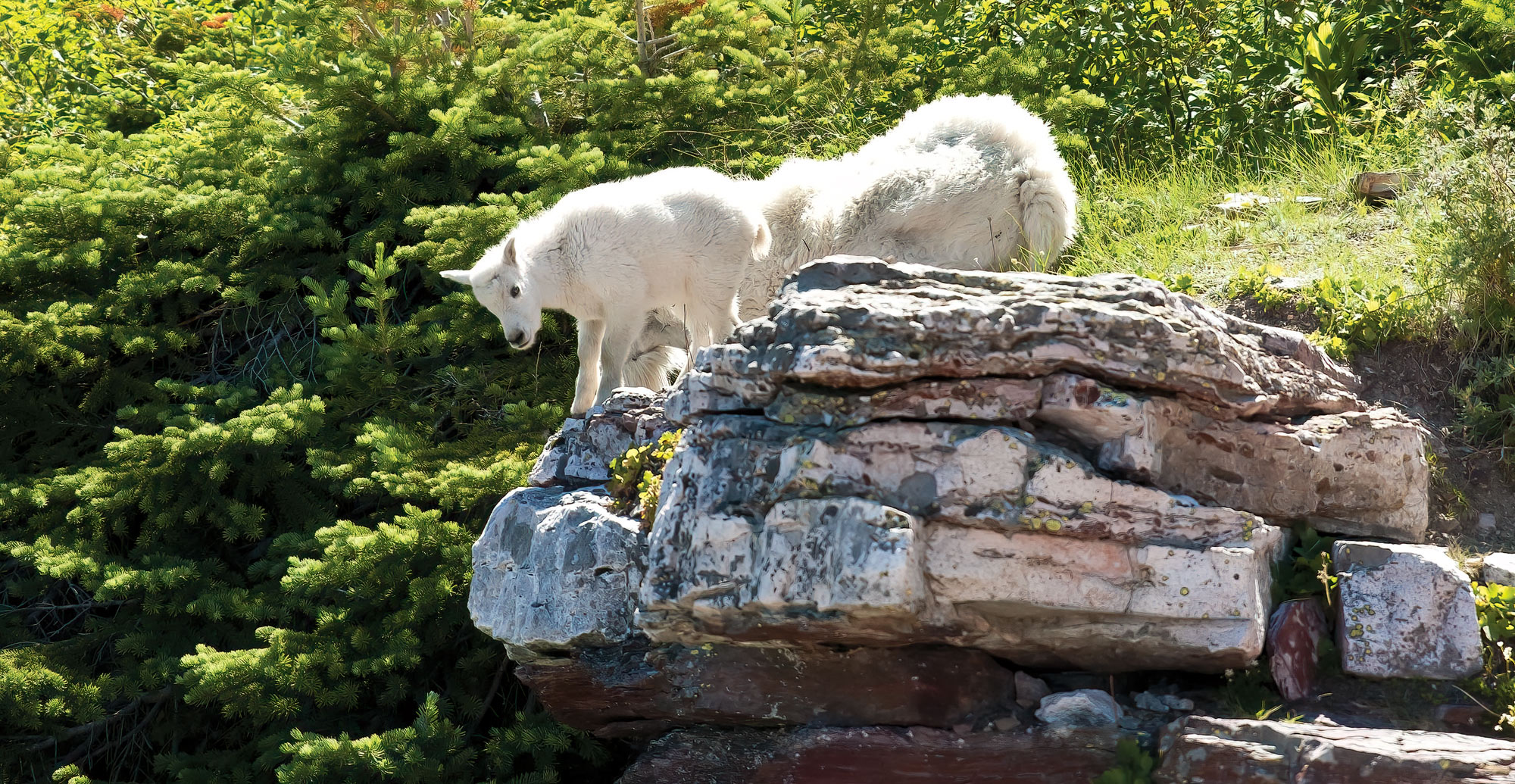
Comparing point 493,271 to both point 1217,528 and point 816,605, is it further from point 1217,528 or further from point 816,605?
point 1217,528

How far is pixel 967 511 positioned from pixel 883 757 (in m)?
0.99

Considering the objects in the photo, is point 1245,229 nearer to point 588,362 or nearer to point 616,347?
point 616,347

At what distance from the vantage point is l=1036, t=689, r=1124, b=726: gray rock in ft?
13.1

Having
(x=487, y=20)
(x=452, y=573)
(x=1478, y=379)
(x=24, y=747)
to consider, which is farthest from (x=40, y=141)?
(x=1478, y=379)

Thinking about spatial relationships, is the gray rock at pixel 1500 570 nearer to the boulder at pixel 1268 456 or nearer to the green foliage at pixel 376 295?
the boulder at pixel 1268 456

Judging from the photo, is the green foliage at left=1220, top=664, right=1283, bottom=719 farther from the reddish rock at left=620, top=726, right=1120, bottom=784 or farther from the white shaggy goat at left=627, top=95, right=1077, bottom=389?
the white shaggy goat at left=627, top=95, right=1077, bottom=389

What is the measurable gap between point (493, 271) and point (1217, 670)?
403 centimetres

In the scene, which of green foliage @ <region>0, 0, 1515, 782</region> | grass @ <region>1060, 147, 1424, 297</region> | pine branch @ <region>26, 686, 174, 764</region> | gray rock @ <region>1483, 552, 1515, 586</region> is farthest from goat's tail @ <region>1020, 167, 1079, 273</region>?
pine branch @ <region>26, 686, 174, 764</region>

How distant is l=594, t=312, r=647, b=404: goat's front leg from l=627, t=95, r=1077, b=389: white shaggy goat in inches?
25.4

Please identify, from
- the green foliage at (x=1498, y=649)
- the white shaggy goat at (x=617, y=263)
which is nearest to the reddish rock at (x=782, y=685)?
the green foliage at (x=1498, y=649)

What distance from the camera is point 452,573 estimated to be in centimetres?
577

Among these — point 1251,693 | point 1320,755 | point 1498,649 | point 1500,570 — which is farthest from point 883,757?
point 1500,570

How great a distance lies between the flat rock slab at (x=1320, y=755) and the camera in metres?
3.43

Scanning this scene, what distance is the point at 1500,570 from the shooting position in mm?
4113
